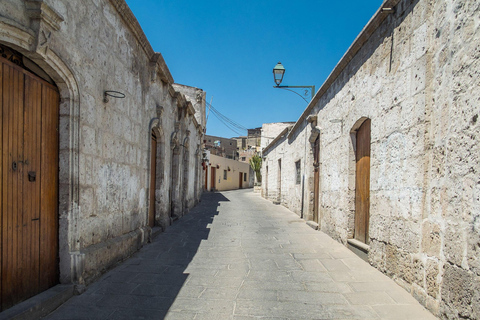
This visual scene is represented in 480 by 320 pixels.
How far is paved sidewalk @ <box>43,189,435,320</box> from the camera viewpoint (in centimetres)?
291

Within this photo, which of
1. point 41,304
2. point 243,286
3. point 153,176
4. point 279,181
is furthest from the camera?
point 279,181

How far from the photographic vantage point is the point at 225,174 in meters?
30.0

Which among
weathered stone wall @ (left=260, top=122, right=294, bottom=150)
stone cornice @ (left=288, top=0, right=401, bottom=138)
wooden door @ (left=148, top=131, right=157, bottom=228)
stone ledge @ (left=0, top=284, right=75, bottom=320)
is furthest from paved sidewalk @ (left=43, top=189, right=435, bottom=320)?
weathered stone wall @ (left=260, top=122, right=294, bottom=150)

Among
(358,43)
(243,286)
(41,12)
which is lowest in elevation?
(243,286)

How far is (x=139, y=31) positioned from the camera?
16.7ft

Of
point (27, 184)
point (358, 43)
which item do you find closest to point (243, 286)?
point (27, 184)

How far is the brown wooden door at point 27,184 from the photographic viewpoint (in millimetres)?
2547

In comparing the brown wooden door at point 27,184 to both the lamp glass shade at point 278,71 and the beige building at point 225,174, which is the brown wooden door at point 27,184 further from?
the beige building at point 225,174

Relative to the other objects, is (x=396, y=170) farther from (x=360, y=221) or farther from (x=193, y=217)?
(x=193, y=217)

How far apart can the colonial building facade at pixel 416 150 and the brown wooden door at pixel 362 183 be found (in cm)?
2

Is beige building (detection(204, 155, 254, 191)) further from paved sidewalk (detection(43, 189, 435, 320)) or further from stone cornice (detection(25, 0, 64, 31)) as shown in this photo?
stone cornice (detection(25, 0, 64, 31))

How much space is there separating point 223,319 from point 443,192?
234 centimetres

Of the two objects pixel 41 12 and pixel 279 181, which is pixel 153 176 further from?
pixel 279 181

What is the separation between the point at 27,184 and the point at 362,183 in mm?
4632
